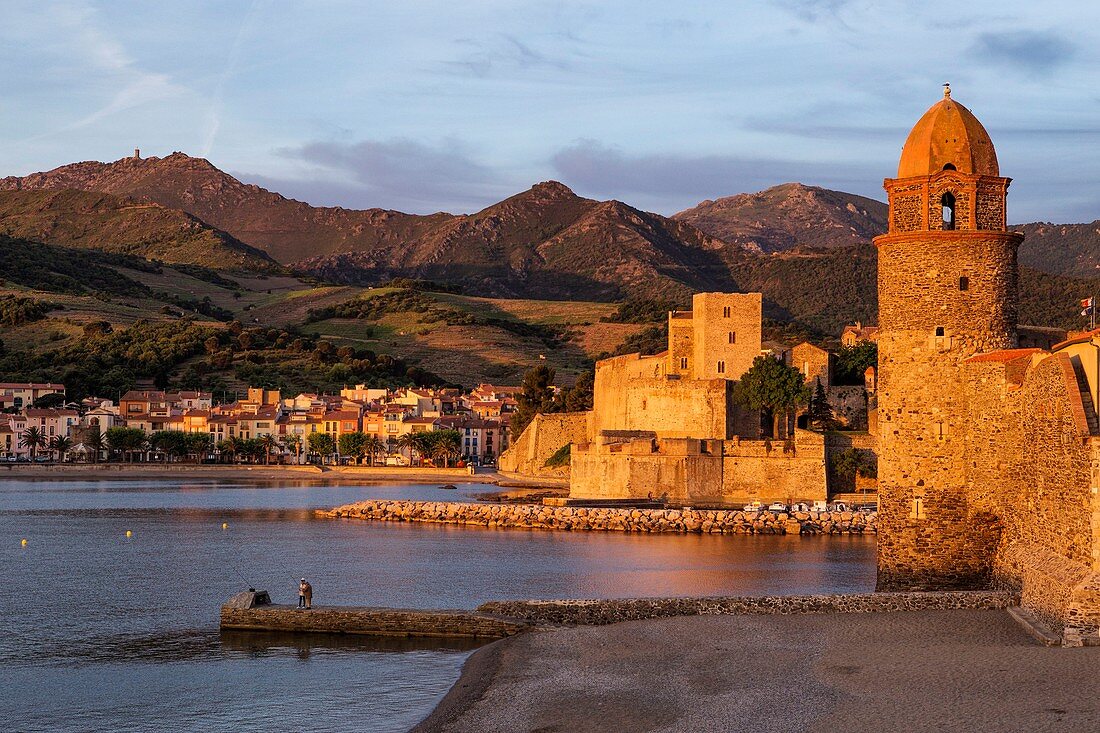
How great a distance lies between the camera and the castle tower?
1669cm

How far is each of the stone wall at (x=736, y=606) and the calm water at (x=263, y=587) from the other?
121 centimetres

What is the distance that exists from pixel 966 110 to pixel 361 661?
413 inches

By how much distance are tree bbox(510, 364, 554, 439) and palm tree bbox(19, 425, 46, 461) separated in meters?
33.7

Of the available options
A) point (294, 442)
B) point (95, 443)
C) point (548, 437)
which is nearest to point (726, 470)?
point (548, 437)

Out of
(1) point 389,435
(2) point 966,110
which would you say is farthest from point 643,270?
(2) point 966,110

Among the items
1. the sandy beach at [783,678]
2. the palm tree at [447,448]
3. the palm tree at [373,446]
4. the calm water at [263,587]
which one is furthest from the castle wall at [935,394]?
the palm tree at [373,446]

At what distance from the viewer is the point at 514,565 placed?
95.8ft

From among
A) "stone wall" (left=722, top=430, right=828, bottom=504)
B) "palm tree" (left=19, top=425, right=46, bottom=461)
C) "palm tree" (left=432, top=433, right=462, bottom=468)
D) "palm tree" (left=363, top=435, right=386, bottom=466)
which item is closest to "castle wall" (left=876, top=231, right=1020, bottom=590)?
"stone wall" (left=722, top=430, right=828, bottom=504)

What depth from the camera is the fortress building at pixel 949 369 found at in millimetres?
16172

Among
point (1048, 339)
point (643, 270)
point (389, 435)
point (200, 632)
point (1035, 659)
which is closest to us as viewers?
point (1035, 659)

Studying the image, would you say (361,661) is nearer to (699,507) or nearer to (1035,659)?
(1035,659)

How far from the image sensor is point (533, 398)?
6706 cm

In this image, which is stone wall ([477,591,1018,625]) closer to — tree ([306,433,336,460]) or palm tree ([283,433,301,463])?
tree ([306,433,336,460])

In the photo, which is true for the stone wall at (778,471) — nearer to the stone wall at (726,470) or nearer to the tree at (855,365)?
the stone wall at (726,470)
